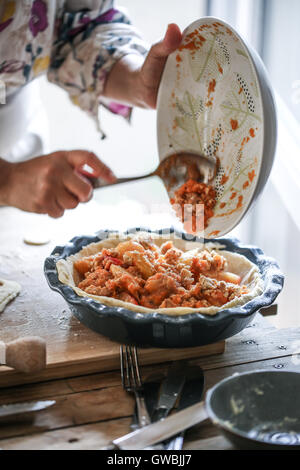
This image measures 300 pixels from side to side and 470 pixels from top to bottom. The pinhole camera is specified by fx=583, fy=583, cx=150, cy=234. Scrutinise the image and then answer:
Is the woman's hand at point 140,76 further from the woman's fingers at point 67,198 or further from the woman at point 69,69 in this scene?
the woman's fingers at point 67,198

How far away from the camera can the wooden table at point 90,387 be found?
1041 mm

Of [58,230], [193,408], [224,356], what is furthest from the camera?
[58,230]

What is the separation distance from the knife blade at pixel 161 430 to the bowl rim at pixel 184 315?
24 centimetres

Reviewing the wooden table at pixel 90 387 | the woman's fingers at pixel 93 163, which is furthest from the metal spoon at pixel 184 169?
the wooden table at pixel 90 387

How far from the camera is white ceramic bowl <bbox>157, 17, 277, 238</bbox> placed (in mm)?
1231

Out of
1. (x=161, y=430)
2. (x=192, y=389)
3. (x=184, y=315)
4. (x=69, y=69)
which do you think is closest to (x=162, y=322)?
(x=184, y=315)

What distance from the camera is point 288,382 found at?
1.02 meters

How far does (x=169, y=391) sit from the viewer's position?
1114 millimetres

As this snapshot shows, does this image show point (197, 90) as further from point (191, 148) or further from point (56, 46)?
point (56, 46)

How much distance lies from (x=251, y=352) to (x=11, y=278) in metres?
0.74

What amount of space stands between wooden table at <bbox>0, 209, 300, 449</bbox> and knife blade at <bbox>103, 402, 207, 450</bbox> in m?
0.05

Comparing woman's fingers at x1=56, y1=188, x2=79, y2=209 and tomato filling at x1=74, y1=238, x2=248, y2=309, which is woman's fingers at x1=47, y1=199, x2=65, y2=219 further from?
tomato filling at x1=74, y1=238, x2=248, y2=309

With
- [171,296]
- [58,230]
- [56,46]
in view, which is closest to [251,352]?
[171,296]

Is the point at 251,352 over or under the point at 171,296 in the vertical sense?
under
